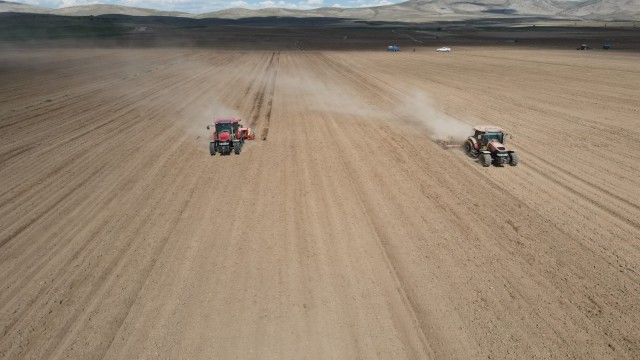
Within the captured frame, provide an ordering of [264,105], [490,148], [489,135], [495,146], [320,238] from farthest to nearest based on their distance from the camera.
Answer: [264,105], [489,135], [490,148], [495,146], [320,238]

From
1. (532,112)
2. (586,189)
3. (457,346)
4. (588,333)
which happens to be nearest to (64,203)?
(457,346)

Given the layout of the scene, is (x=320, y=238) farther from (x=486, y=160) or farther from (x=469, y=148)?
Result: (x=469, y=148)

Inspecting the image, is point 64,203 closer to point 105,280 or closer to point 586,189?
point 105,280

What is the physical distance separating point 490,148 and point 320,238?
9078 mm

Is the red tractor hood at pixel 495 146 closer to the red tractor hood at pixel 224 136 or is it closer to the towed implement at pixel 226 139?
the towed implement at pixel 226 139

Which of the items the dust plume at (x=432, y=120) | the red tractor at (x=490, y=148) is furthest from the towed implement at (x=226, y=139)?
the red tractor at (x=490, y=148)

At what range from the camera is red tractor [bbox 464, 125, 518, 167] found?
50.1 ft

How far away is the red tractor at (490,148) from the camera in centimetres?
1528

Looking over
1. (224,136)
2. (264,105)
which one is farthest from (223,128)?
(264,105)

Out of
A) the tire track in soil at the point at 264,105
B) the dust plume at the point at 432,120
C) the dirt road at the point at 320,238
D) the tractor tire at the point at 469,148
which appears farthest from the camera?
the tire track in soil at the point at 264,105

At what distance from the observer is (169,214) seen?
1204cm

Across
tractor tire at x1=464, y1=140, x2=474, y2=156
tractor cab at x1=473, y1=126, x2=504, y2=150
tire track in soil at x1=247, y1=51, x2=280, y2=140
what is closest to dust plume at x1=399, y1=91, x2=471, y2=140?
→ tractor tire at x1=464, y1=140, x2=474, y2=156

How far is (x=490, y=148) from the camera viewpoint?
15.6 metres

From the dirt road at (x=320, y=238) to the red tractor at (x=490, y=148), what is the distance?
42 centimetres
